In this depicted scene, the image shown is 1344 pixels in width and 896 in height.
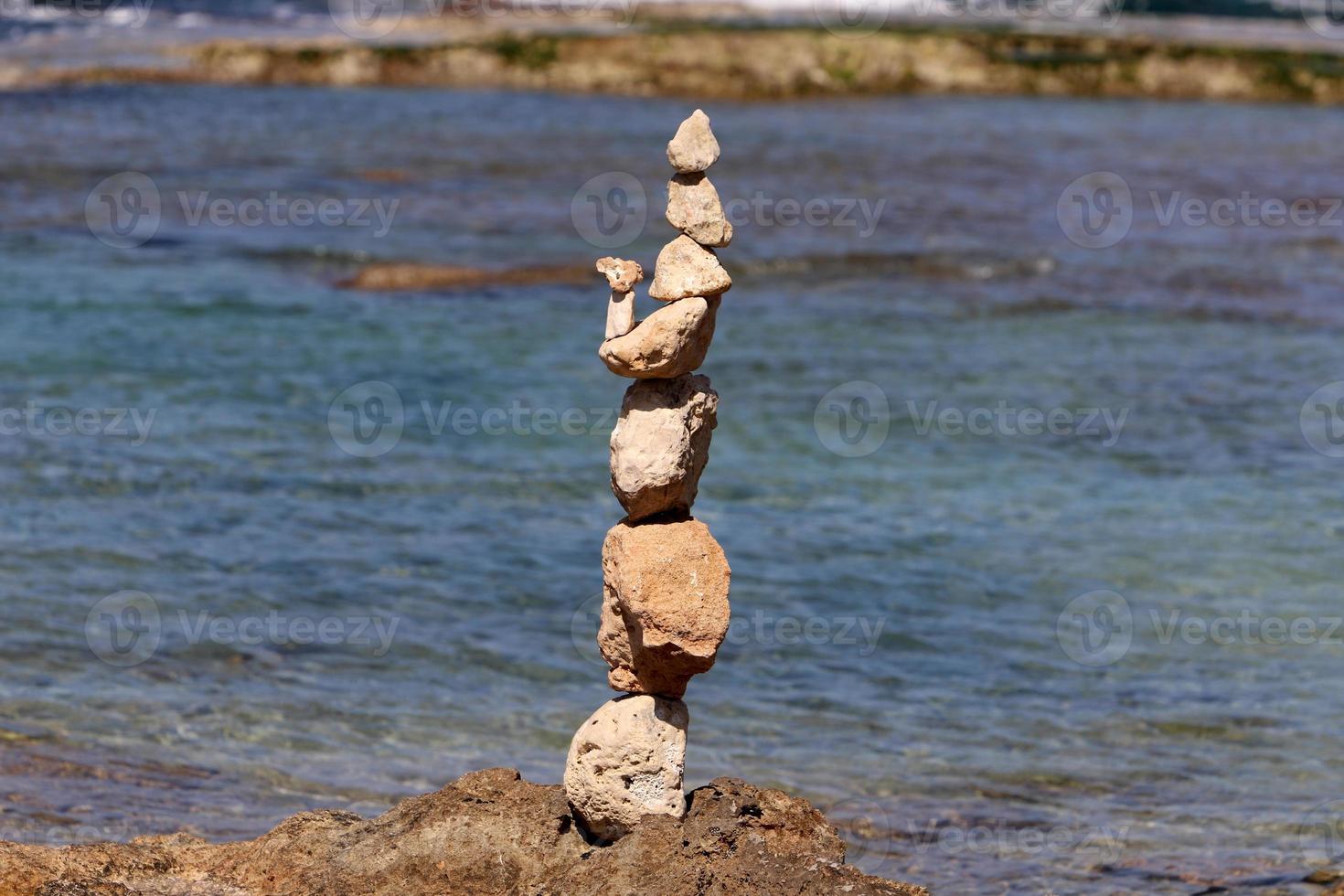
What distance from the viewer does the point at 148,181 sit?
34.0 meters

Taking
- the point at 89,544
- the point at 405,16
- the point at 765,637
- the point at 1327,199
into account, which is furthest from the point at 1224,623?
the point at 405,16

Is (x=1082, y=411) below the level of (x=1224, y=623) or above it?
above

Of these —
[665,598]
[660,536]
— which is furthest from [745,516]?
[665,598]

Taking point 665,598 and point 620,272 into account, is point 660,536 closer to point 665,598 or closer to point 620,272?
point 665,598

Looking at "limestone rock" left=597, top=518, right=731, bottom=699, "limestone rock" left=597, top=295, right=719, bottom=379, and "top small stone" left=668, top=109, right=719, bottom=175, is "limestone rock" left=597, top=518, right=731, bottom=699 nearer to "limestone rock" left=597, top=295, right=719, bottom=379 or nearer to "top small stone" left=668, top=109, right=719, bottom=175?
"limestone rock" left=597, top=295, right=719, bottom=379

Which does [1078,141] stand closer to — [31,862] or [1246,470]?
[1246,470]

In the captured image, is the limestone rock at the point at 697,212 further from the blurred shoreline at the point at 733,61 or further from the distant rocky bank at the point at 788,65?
the distant rocky bank at the point at 788,65

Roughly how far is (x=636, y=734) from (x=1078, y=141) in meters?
39.6

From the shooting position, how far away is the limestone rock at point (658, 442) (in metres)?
7.89

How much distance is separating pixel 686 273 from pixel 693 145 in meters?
0.62

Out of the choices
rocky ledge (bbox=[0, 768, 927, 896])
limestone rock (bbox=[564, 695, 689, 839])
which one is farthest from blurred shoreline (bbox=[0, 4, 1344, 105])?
limestone rock (bbox=[564, 695, 689, 839])

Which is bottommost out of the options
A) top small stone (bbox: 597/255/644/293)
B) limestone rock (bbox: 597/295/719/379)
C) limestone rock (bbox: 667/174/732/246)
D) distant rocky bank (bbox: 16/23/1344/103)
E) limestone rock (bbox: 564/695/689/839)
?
limestone rock (bbox: 564/695/689/839)

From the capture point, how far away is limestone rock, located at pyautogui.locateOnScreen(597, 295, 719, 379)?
7660 mm

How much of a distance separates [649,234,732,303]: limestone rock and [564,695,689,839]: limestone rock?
6.79 feet
